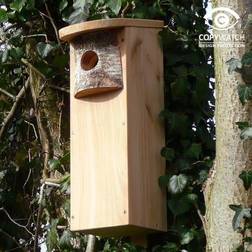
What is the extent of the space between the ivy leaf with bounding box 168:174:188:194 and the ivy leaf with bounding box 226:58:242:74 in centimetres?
46

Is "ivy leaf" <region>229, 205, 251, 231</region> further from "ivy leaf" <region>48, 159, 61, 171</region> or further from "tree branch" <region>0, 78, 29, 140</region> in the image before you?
"tree branch" <region>0, 78, 29, 140</region>

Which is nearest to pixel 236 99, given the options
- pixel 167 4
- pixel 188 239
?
pixel 188 239

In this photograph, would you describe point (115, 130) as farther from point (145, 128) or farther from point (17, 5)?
point (17, 5)

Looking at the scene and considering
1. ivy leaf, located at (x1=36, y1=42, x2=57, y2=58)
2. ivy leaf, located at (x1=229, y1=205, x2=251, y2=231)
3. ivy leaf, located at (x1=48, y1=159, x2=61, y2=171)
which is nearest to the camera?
ivy leaf, located at (x1=229, y1=205, x2=251, y2=231)

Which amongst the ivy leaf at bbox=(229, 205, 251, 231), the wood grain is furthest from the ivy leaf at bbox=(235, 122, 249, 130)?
the wood grain

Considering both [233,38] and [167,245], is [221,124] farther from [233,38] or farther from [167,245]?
[167,245]

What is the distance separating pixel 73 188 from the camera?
3.41m

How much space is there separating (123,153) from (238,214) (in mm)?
501

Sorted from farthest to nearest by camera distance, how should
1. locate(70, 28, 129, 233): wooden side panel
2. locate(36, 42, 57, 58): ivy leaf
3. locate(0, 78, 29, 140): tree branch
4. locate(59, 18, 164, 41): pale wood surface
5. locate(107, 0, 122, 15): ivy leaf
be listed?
locate(0, 78, 29, 140): tree branch → locate(36, 42, 57, 58): ivy leaf → locate(107, 0, 122, 15): ivy leaf → locate(59, 18, 164, 41): pale wood surface → locate(70, 28, 129, 233): wooden side panel

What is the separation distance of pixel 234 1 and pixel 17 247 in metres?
1.42

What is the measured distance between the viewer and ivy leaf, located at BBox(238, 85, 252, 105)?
3032 mm

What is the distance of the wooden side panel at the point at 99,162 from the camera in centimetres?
328

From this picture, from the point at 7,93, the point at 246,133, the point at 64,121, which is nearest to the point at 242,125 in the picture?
the point at 246,133

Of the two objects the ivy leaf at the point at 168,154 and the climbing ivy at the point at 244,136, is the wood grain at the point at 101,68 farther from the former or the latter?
the climbing ivy at the point at 244,136
